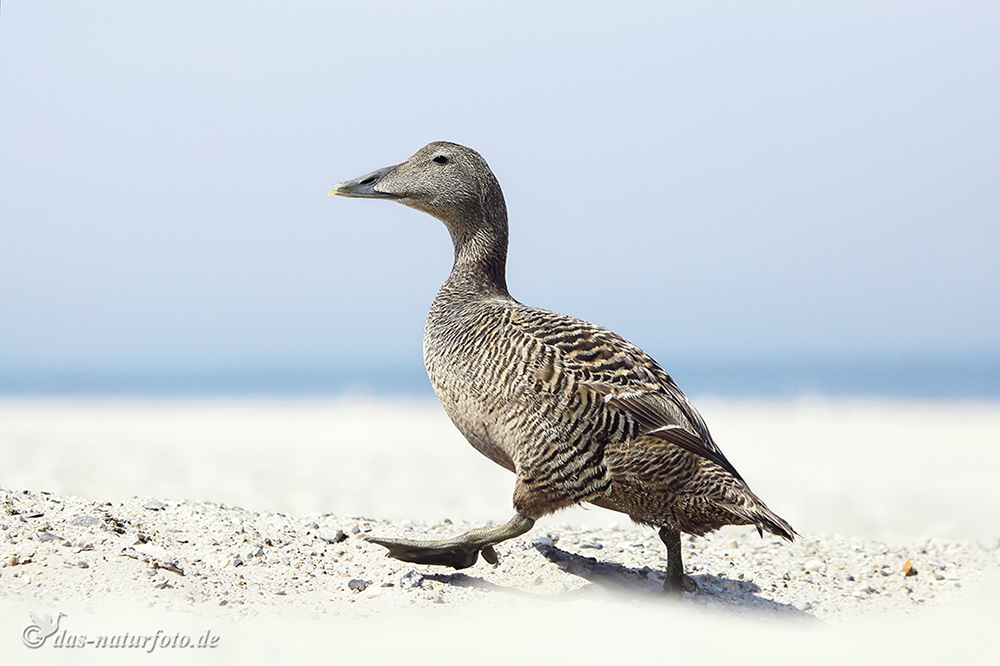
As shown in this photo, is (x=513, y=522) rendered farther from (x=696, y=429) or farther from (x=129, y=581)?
(x=129, y=581)

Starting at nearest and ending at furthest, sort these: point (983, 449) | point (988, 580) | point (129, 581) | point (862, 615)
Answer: point (129, 581) → point (862, 615) → point (988, 580) → point (983, 449)

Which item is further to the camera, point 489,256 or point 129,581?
point 489,256

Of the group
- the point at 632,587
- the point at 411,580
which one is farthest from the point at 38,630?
the point at 632,587

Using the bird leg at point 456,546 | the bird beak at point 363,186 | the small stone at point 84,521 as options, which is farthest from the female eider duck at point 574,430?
the small stone at point 84,521

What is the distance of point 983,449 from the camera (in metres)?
14.5

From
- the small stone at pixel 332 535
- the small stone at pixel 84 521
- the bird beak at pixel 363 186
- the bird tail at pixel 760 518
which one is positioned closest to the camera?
the bird tail at pixel 760 518

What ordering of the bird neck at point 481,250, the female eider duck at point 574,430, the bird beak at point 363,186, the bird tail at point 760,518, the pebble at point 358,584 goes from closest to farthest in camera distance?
1. the bird tail at point 760,518
2. the female eider duck at point 574,430
3. the pebble at point 358,584
4. the bird neck at point 481,250
5. the bird beak at point 363,186

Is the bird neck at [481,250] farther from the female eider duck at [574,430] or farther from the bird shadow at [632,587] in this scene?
the bird shadow at [632,587]

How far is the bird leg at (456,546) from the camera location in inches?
197

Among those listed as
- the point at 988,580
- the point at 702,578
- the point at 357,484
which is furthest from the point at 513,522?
the point at 357,484

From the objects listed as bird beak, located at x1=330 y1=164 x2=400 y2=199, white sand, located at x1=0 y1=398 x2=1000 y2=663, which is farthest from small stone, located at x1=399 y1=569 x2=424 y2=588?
bird beak, located at x1=330 y1=164 x2=400 y2=199

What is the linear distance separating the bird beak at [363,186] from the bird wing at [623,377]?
1.79 m

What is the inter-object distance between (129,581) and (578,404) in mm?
2499

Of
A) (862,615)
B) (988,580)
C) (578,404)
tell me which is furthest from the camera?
(988,580)
